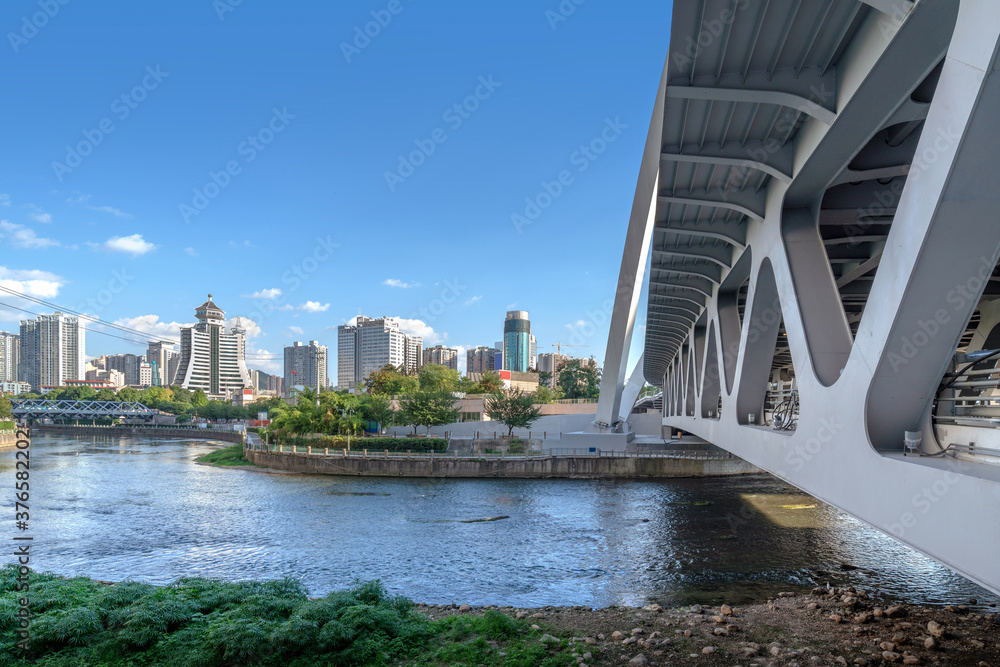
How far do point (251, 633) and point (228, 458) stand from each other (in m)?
43.9

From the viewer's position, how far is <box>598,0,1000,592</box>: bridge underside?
157 inches

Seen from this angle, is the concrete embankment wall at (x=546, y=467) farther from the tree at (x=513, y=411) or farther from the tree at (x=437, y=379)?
the tree at (x=437, y=379)

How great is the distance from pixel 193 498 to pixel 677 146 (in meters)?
30.6

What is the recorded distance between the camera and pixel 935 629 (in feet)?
32.5

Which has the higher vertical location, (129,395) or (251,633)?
(251,633)

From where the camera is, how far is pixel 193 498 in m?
29.9

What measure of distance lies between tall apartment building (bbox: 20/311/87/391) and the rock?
606ft

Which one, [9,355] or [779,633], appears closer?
[779,633]

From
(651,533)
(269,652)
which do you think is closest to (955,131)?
(269,652)

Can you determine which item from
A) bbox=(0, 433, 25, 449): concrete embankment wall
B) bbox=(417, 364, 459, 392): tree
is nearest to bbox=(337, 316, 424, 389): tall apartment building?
bbox=(417, 364, 459, 392): tree

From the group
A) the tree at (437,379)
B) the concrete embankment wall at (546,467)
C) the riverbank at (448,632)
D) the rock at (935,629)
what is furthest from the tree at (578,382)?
the rock at (935,629)

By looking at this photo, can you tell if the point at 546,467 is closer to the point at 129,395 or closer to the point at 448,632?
the point at 448,632

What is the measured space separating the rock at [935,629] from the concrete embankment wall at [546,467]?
88.1ft

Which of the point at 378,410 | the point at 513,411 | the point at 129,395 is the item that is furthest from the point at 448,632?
the point at 129,395
